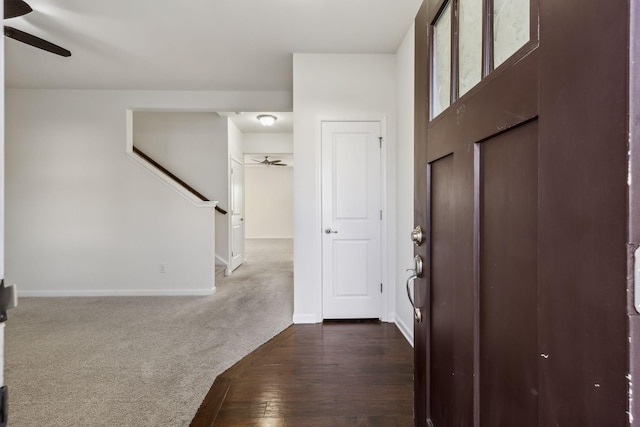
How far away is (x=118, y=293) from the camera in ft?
13.7

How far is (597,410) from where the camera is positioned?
1.24 feet

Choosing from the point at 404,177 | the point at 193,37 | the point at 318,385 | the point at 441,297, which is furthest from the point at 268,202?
the point at 441,297

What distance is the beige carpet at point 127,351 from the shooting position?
184 cm

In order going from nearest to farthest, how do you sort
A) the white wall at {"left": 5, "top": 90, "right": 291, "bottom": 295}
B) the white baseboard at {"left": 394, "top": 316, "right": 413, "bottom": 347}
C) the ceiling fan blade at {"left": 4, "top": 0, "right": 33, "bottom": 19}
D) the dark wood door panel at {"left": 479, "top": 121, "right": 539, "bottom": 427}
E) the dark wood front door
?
the dark wood front door
the dark wood door panel at {"left": 479, "top": 121, "right": 539, "bottom": 427}
the ceiling fan blade at {"left": 4, "top": 0, "right": 33, "bottom": 19}
the white baseboard at {"left": 394, "top": 316, "right": 413, "bottom": 347}
the white wall at {"left": 5, "top": 90, "right": 291, "bottom": 295}

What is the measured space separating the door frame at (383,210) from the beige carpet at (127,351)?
0.89 meters

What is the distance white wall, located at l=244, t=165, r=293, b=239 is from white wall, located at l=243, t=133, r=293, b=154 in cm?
429

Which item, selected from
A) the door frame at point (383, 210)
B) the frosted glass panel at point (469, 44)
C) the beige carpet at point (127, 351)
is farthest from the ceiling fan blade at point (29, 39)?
the frosted glass panel at point (469, 44)

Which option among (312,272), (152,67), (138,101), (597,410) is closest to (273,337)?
(312,272)

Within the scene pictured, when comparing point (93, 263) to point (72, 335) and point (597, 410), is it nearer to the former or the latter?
point (72, 335)

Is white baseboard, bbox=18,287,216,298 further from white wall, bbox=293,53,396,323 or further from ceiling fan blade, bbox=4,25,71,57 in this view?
ceiling fan blade, bbox=4,25,71,57

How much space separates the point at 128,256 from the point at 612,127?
479 cm

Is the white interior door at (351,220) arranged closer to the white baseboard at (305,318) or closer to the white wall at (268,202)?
the white baseboard at (305,318)

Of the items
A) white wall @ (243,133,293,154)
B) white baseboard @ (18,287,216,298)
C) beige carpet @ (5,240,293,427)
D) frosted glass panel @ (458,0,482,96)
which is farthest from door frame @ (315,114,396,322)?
white wall @ (243,133,293,154)

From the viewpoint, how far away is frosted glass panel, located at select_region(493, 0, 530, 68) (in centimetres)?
57
